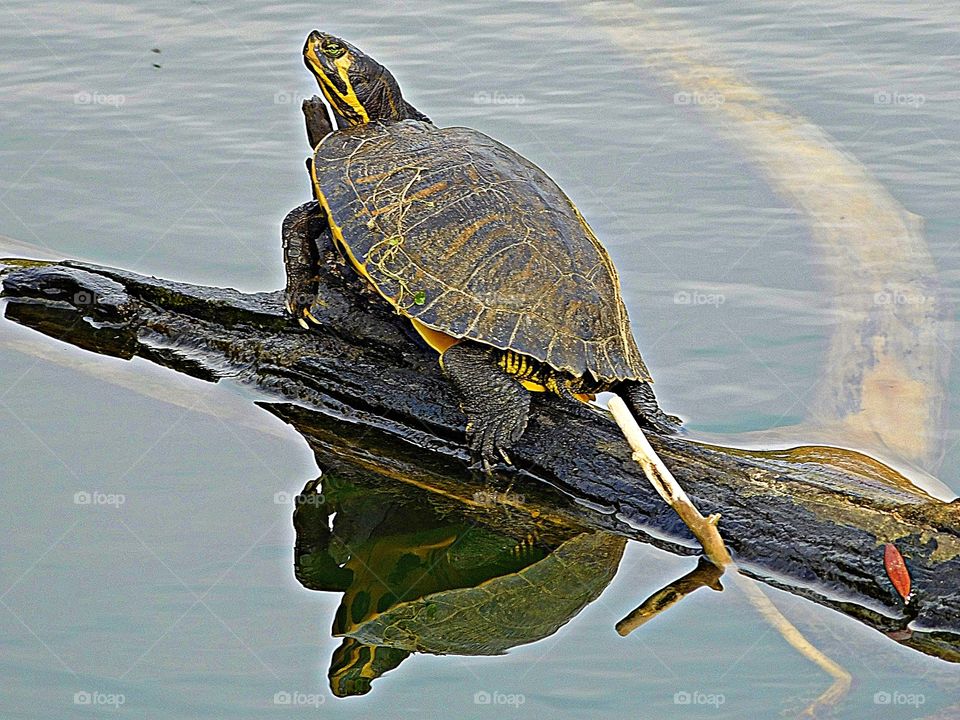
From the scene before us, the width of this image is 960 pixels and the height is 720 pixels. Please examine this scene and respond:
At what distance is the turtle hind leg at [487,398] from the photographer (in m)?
5.64

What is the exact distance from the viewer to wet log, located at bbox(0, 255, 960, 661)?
488 centimetres

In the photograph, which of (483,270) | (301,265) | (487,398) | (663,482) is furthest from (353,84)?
(663,482)

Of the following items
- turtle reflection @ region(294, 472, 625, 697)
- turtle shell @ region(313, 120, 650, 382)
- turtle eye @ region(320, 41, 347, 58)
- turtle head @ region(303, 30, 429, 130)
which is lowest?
turtle reflection @ region(294, 472, 625, 697)

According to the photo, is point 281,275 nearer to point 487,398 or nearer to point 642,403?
point 487,398

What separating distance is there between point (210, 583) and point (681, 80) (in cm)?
792

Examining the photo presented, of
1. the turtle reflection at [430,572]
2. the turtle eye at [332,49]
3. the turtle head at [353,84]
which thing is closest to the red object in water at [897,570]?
the turtle reflection at [430,572]

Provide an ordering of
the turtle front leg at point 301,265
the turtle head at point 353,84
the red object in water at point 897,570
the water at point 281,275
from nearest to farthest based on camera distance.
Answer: the red object in water at point 897,570, the water at point 281,275, the turtle front leg at point 301,265, the turtle head at point 353,84

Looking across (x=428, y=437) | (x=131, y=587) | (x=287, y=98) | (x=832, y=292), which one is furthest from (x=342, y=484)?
(x=287, y=98)

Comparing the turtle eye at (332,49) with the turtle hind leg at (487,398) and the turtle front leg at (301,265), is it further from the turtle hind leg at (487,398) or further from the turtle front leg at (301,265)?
the turtle hind leg at (487,398)

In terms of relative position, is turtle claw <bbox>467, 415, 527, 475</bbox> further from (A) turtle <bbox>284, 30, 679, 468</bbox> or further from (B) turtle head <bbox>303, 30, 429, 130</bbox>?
(B) turtle head <bbox>303, 30, 429, 130</bbox>

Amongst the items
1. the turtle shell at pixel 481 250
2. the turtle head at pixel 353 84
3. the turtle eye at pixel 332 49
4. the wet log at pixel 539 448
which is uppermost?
the turtle eye at pixel 332 49

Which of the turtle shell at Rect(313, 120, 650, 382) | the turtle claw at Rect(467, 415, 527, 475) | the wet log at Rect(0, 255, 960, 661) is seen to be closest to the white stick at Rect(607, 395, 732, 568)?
the wet log at Rect(0, 255, 960, 661)

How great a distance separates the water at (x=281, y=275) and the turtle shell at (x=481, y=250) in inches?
42.0

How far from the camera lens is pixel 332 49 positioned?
7129 mm
